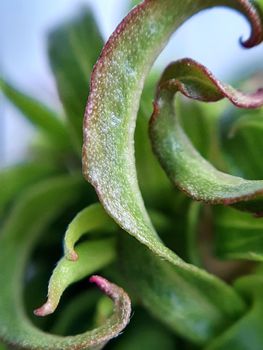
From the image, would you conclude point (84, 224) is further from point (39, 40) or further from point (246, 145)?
point (39, 40)

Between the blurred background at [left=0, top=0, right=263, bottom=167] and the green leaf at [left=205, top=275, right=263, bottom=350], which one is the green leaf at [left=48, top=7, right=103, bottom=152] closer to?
the green leaf at [left=205, top=275, right=263, bottom=350]

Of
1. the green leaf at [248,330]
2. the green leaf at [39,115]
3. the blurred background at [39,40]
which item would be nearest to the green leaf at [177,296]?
the green leaf at [248,330]

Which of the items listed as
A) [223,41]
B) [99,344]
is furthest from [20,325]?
[223,41]

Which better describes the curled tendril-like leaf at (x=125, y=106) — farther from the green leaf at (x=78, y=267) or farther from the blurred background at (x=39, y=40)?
the blurred background at (x=39, y=40)

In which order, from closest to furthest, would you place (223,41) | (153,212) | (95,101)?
(95,101) < (153,212) < (223,41)

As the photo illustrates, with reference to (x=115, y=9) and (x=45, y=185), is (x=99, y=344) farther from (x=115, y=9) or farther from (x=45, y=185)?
(x=115, y=9)

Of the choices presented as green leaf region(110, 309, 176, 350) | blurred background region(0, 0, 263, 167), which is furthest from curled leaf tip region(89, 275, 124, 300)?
blurred background region(0, 0, 263, 167)
